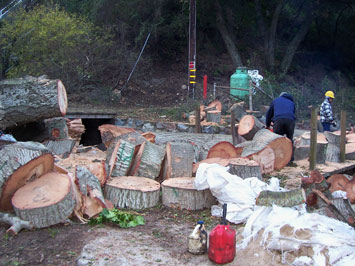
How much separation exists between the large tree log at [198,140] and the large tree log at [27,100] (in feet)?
6.80

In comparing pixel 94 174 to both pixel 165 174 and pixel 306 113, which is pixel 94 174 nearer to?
pixel 165 174

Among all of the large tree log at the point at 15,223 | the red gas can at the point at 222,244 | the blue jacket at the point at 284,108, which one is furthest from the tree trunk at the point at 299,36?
the large tree log at the point at 15,223

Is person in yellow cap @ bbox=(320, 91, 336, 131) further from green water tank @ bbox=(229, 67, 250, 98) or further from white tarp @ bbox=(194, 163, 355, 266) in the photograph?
white tarp @ bbox=(194, 163, 355, 266)

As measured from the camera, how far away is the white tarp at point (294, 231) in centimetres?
363

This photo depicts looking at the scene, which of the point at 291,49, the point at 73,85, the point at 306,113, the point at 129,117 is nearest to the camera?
the point at 129,117

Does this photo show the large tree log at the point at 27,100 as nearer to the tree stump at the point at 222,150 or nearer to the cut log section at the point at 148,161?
the cut log section at the point at 148,161

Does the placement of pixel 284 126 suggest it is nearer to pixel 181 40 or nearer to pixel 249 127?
pixel 249 127

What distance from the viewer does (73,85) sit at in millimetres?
15242

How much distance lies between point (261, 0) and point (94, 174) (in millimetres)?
16792

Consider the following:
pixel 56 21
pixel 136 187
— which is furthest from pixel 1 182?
pixel 56 21

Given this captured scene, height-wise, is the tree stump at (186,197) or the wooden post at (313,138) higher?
the wooden post at (313,138)

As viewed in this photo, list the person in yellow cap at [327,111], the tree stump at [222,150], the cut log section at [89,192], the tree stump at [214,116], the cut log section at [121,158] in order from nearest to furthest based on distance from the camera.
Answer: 1. the cut log section at [89,192]
2. the cut log section at [121,158]
3. the tree stump at [222,150]
4. the person in yellow cap at [327,111]
5. the tree stump at [214,116]

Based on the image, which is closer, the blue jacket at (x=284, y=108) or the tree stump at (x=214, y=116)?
the blue jacket at (x=284, y=108)

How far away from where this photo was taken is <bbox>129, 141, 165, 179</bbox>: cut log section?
6137 millimetres
